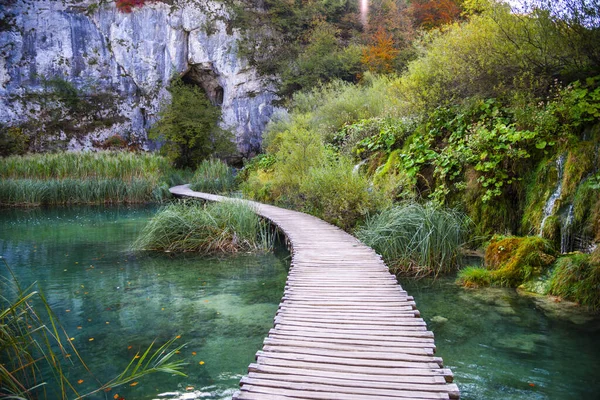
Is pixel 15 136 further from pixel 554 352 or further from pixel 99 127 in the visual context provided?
pixel 554 352

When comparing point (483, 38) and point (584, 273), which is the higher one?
point (483, 38)

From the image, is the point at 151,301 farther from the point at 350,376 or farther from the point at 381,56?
the point at 381,56

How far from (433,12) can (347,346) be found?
23023 mm

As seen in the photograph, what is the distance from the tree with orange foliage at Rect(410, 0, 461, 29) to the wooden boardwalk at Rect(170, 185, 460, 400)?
1899 cm

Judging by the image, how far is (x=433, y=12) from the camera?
72.9 ft

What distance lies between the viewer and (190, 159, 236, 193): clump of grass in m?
18.2

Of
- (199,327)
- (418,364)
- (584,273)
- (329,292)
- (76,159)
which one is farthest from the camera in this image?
(76,159)

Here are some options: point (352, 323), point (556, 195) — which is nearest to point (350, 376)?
point (352, 323)

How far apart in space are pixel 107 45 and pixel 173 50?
417 centimetres

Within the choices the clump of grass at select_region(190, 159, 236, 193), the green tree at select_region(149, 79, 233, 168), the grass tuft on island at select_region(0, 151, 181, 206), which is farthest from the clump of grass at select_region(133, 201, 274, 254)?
the green tree at select_region(149, 79, 233, 168)

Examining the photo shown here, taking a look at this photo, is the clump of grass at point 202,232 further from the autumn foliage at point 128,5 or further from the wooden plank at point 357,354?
the autumn foliage at point 128,5

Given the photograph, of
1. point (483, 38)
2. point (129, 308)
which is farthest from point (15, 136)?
point (483, 38)

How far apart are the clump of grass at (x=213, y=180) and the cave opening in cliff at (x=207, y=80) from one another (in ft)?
27.7

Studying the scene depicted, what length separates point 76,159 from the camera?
54.4 ft
